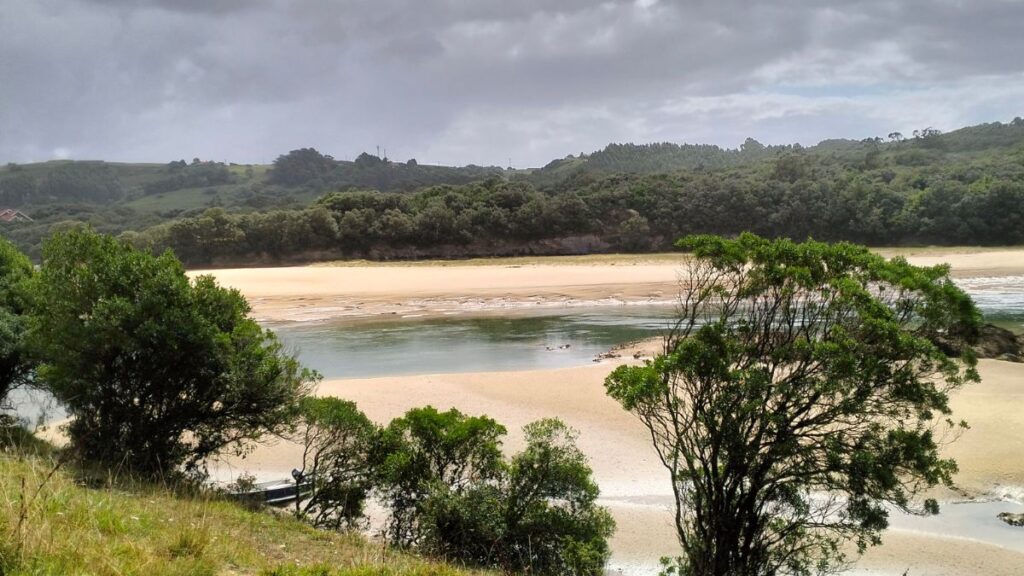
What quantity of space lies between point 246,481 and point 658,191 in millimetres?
85282

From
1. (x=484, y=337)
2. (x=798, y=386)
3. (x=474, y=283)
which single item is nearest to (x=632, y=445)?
(x=798, y=386)

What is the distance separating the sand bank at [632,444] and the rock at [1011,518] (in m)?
0.32

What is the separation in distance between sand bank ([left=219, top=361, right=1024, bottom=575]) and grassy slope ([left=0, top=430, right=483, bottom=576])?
5.31 meters

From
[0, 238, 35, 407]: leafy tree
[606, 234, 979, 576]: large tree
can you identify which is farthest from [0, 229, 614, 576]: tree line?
[606, 234, 979, 576]: large tree

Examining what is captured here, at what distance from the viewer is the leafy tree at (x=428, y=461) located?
33.7 ft

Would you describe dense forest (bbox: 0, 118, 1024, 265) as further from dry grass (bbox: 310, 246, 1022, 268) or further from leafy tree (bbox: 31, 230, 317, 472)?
leafy tree (bbox: 31, 230, 317, 472)

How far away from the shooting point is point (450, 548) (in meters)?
9.52

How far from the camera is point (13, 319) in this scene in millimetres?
13750

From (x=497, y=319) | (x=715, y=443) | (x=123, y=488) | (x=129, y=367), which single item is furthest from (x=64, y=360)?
(x=497, y=319)

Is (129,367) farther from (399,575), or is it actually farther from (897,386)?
(897,386)

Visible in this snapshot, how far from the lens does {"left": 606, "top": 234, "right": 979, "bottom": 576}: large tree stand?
8570 mm

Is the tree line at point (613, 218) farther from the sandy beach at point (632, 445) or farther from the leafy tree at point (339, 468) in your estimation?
the leafy tree at point (339, 468)

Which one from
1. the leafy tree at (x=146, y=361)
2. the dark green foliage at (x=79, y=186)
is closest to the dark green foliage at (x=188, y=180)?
the dark green foliage at (x=79, y=186)

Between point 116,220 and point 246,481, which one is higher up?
point 116,220
